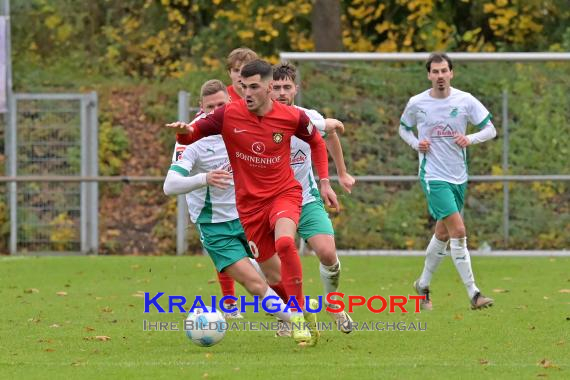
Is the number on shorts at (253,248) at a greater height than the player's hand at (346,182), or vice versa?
the player's hand at (346,182)

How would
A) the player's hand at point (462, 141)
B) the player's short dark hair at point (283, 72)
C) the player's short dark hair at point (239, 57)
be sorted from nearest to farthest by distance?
the player's short dark hair at point (283, 72) < the player's short dark hair at point (239, 57) < the player's hand at point (462, 141)

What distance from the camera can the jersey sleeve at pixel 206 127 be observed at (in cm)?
862

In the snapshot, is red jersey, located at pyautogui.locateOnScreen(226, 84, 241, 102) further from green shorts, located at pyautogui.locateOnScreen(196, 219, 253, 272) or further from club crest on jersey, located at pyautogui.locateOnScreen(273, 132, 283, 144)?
club crest on jersey, located at pyautogui.locateOnScreen(273, 132, 283, 144)

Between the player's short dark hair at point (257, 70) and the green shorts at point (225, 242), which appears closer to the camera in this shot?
the player's short dark hair at point (257, 70)

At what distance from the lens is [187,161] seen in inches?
362

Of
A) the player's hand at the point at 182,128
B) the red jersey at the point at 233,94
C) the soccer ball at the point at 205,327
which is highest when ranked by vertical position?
the red jersey at the point at 233,94

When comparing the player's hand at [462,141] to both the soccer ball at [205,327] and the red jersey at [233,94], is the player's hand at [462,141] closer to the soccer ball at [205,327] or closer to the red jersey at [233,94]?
the red jersey at [233,94]

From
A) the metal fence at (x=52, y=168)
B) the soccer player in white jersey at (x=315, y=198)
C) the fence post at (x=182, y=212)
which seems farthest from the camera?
the metal fence at (x=52, y=168)

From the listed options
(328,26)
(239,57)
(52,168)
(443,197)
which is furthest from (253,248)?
(328,26)

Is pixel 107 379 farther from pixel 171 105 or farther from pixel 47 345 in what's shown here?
pixel 171 105

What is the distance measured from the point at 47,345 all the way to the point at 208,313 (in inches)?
50.3

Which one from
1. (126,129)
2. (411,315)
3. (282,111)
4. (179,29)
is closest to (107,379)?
(282,111)

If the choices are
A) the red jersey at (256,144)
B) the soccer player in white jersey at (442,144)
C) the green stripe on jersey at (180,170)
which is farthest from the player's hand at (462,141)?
the green stripe on jersey at (180,170)

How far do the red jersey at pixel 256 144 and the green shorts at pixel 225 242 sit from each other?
548 millimetres
